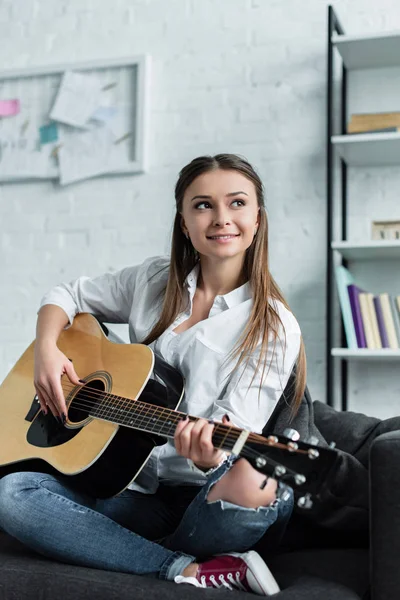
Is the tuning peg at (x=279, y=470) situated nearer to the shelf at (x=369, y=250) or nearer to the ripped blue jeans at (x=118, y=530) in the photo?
the ripped blue jeans at (x=118, y=530)

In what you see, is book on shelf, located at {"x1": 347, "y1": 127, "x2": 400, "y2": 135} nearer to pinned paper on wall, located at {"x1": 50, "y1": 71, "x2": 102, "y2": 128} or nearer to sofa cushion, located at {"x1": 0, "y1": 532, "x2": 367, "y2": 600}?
pinned paper on wall, located at {"x1": 50, "y1": 71, "x2": 102, "y2": 128}

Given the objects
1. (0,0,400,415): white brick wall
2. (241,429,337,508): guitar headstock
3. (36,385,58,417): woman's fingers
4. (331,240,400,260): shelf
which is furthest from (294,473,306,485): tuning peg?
(0,0,400,415): white brick wall

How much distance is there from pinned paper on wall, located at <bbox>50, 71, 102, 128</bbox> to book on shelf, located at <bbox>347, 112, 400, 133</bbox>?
0.97 metres

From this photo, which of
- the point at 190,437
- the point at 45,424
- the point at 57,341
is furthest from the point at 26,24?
the point at 190,437

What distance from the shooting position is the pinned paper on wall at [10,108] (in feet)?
10.1

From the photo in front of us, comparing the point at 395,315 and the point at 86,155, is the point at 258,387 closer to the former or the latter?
the point at 395,315

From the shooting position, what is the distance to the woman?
4.52 ft

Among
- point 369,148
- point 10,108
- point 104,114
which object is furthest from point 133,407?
point 10,108

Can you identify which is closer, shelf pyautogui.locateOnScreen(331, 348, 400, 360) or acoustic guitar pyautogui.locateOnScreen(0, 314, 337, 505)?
acoustic guitar pyautogui.locateOnScreen(0, 314, 337, 505)

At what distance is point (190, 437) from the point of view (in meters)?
1.28

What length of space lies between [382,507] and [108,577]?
454mm

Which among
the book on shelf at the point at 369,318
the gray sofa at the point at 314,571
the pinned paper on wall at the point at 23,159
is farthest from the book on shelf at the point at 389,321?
the pinned paper on wall at the point at 23,159

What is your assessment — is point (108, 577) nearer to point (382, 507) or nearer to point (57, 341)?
point (382, 507)

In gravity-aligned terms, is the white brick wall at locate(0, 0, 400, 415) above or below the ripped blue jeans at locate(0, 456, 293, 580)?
above
